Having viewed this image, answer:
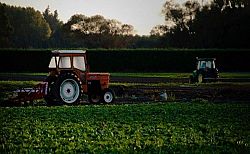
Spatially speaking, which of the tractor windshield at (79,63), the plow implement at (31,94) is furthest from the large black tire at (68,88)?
the tractor windshield at (79,63)

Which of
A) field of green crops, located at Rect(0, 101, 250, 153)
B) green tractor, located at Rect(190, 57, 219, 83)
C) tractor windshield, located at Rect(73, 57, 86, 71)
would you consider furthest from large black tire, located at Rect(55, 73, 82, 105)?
green tractor, located at Rect(190, 57, 219, 83)

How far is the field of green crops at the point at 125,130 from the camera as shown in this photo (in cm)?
812

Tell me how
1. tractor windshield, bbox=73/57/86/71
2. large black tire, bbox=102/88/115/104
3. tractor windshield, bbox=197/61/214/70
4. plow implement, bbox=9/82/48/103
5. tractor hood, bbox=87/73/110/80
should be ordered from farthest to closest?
tractor windshield, bbox=197/61/214/70 → large black tire, bbox=102/88/115/104 → tractor hood, bbox=87/73/110/80 → tractor windshield, bbox=73/57/86/71 → plow implement, bbox=9/82/48/103

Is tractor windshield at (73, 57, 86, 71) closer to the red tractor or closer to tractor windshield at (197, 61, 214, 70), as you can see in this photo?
the red tractor

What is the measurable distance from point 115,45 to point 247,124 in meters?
56.3

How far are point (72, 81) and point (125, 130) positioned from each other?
6.27 m

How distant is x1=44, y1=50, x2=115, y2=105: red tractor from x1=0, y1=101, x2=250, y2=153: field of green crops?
168cm

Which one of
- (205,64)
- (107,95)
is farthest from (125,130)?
(205,64)

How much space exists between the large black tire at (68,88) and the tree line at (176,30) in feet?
79.1

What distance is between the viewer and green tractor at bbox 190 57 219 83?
30.6m

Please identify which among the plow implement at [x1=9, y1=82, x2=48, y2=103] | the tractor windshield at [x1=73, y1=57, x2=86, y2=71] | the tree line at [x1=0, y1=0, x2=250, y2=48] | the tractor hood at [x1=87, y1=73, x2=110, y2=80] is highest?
the tree line at [x1=0, y1=0, x2=250, y2=48]

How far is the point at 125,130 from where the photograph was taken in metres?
10.1

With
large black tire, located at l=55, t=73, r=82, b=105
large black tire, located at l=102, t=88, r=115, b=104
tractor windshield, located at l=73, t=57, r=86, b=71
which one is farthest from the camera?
large black tire, located at l=102, t=88, r=115, b=104

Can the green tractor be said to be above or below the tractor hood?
below
